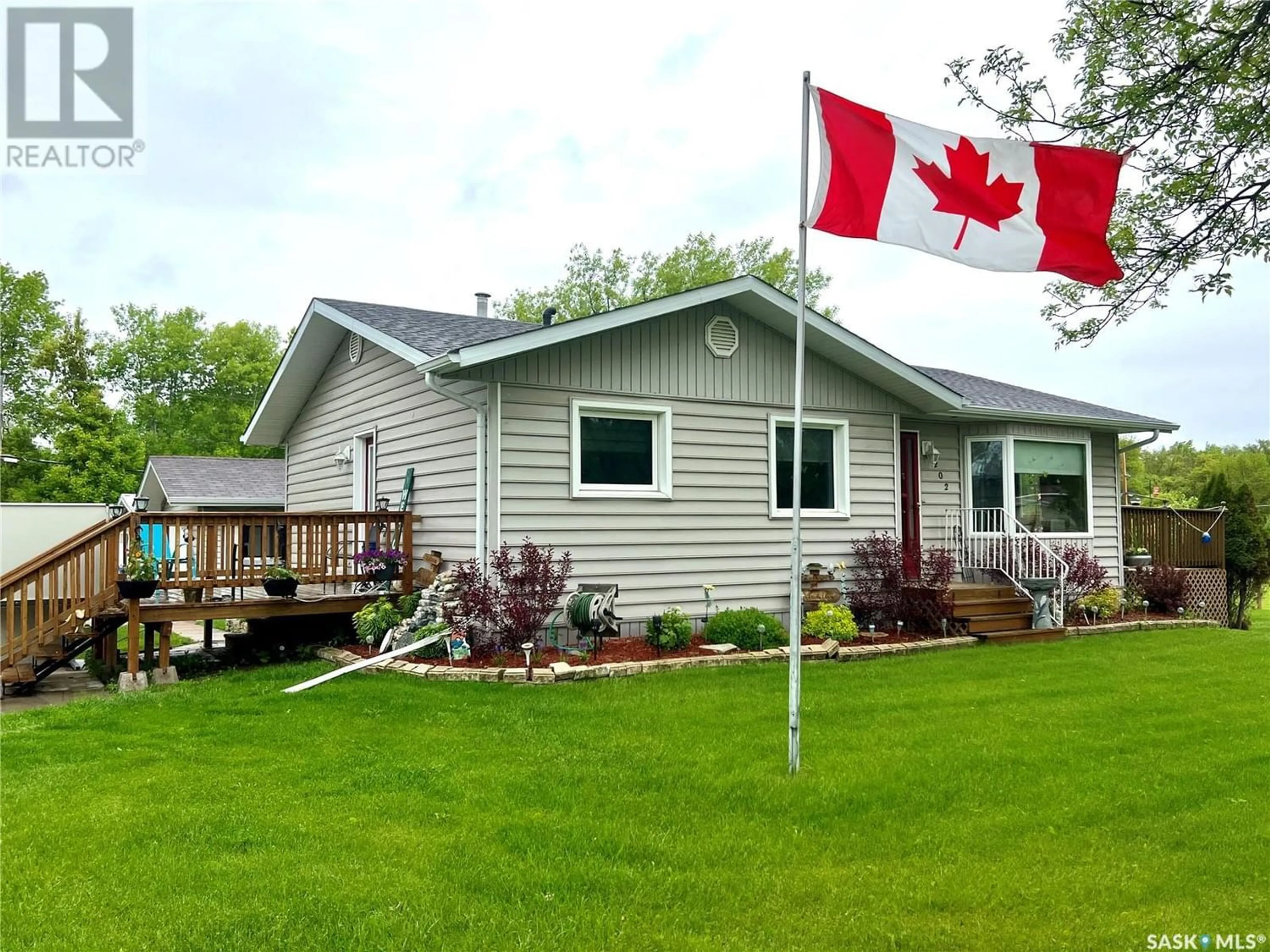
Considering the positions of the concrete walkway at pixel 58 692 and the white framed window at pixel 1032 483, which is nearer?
the concrete walkway at pixel 58 692

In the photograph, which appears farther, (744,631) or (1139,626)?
(1139,626)

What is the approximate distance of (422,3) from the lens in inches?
378

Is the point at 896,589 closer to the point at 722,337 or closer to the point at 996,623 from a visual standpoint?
the point at 996,623

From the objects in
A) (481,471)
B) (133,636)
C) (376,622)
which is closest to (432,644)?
(376,622)

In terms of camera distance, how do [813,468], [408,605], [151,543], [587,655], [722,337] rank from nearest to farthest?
[151,543] < [587,655] < [408,605] < [722,337] < [813,468]

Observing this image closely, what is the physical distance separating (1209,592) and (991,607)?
6.42 metres

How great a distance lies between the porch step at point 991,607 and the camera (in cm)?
1011

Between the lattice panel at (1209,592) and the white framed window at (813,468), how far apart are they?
6.92 metres

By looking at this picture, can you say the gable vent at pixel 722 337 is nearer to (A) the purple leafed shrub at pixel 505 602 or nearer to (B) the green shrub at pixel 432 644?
(A) the purple leafed shrub at pixel 505 602

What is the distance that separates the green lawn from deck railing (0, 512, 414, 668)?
4.59 feet

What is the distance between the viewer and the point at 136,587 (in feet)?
24.8

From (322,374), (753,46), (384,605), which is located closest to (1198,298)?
(753,46)

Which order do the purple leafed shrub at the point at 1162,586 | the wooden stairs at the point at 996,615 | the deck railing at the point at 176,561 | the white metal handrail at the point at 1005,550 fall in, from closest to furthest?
the deck railing at the point at 176,561, the wooden stairs at the point at 996,615, the white metal handrail at the point at 1005,550, the purple leafed shrub at the point at 1162,586

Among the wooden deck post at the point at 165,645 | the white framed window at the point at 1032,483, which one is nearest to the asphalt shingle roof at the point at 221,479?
the wooden deck post at the point at 165,645
